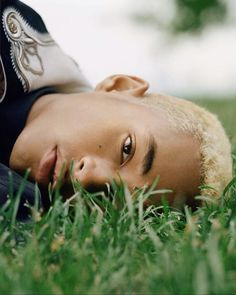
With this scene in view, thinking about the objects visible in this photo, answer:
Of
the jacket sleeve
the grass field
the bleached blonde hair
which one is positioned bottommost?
the bleached blonde hair

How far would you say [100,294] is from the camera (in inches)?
57.9

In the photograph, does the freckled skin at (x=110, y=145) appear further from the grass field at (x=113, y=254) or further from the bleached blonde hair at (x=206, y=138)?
the grass field at (x=113, y=254)

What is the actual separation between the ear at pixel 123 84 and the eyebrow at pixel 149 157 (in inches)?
27.9

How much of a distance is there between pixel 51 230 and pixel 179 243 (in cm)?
33

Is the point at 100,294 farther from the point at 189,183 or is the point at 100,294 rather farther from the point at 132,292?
the point at 189,183

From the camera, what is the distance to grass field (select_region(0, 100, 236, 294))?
151cm

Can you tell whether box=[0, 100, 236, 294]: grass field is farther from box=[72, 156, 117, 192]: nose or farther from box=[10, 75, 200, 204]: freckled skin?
box=[10, 75, 200, 204]: freckled skin

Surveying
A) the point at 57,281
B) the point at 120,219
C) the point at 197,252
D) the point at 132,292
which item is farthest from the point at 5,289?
the point at 120,219

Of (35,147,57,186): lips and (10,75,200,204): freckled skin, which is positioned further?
(35,147,57,186): lips

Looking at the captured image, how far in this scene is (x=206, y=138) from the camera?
2.83 meters

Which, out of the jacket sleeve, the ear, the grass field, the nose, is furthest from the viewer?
the ear

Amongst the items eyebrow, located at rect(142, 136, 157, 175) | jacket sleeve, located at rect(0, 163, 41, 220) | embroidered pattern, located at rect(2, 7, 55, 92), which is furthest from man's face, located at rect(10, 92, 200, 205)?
embroidered pattern, located at rect(2, 7, 55, 92)

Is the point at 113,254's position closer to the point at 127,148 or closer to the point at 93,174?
the point at 93,174

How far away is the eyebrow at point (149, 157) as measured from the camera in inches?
99.7
